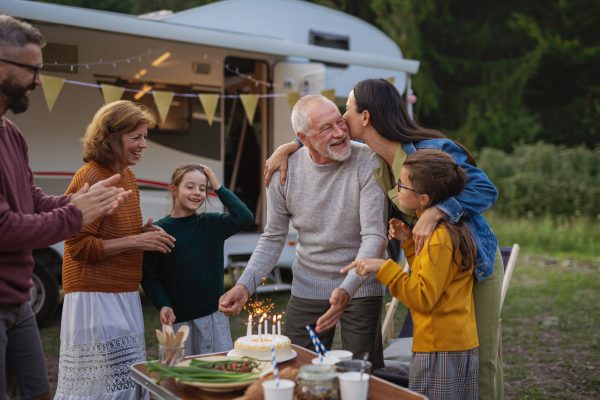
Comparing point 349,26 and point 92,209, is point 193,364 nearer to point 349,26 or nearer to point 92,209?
point 92,209

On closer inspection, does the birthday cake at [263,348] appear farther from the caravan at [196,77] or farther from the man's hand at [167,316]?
the caravan at [196,77]

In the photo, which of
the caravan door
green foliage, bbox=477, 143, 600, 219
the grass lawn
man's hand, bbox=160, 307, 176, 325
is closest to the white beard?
man's hand, bbox=160, 307, 176, 325

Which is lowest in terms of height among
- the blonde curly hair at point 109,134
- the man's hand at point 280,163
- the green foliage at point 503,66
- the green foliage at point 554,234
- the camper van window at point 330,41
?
the green foliage at point 554,234

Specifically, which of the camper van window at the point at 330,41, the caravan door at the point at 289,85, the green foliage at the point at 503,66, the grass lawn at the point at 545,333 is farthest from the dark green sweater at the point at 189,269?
the green foliage at the point at 503,66

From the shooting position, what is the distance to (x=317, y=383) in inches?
65.7

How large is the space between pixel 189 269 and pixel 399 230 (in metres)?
1.19

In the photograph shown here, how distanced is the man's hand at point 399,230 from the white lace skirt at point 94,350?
4.55 ft

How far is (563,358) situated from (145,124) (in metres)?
4.17

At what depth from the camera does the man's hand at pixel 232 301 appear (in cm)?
249

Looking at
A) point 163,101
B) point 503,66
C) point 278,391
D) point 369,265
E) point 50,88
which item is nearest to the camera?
point 278,391

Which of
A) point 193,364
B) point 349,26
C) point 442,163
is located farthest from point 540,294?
point 193,364

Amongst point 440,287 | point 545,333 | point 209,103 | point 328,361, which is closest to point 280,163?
point 440,287

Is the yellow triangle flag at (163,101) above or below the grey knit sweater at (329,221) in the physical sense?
above

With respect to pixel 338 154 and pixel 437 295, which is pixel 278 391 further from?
pixel 338 154
